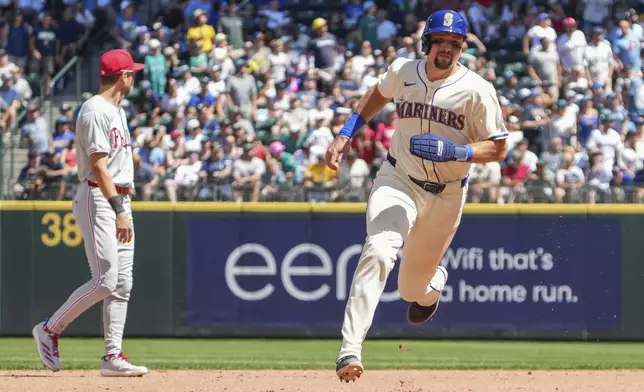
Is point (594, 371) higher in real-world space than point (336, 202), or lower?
lower

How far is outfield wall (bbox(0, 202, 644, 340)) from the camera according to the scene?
12.0 metres

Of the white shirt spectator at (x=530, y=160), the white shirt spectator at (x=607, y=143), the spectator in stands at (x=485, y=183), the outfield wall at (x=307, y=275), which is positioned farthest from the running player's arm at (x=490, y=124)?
the white shirt spectator at (x=607, y=143)

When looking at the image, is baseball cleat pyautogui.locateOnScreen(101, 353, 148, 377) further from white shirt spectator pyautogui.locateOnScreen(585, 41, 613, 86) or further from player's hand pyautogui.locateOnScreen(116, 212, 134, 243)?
white shirt spectator pyautogui.locateOnScreen(585, 41, 613, 86)

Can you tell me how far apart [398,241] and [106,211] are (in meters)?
2.35

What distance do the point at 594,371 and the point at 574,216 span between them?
298 cm

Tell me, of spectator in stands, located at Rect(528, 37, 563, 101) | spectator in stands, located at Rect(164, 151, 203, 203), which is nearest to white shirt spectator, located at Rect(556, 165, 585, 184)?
spectator in stands, located at Rect(528, 37, 563, 101)

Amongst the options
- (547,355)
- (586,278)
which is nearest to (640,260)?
(586,278)

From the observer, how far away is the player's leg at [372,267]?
6.49 meters

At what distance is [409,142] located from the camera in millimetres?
7215

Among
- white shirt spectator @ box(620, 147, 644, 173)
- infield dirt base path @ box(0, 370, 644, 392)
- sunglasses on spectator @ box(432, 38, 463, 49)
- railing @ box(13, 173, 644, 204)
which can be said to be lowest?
infield dirt base path @ box(0, 370, 644, 392)

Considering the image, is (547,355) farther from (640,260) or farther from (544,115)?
(544,115)

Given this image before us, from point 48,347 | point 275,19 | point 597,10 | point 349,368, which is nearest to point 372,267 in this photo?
point 349,368

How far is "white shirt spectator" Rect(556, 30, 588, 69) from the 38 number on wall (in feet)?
24.6

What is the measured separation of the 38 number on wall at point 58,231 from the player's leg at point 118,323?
3.68 meters
